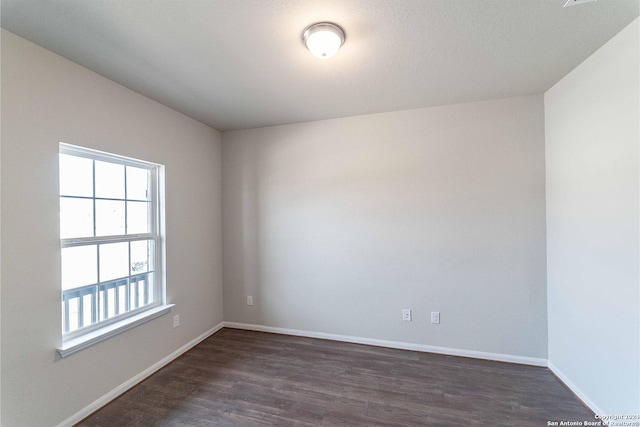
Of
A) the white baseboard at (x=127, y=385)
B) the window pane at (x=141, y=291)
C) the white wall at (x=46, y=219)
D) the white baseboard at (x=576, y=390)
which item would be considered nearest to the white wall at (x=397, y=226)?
the white baseboard at (x=576, y=390)

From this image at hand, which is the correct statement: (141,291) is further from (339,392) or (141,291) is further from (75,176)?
(339,392)

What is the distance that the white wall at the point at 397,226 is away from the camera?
2500mm

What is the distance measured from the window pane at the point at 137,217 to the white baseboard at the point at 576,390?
3.92m

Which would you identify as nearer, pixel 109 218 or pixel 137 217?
pixel 109 218

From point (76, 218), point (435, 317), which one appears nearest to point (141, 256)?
point (76, 218)

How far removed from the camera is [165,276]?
2607 millimetres

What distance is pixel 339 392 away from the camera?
6.91 ft

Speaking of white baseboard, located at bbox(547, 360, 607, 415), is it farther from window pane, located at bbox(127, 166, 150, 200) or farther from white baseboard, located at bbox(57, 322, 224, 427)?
window pane, located at bbox(127, 166, 150, 200)

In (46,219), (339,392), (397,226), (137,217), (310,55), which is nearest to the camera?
(46,219)

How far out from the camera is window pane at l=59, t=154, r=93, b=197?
73.4 inches

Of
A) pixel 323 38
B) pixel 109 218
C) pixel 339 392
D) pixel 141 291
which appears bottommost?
pixel 339 392

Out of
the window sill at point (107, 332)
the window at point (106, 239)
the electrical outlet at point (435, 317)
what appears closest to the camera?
the window sill at point (107, 332)

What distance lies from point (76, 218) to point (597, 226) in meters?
3.78

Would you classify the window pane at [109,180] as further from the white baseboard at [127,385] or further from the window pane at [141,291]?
the white baseboard at [127,385]
